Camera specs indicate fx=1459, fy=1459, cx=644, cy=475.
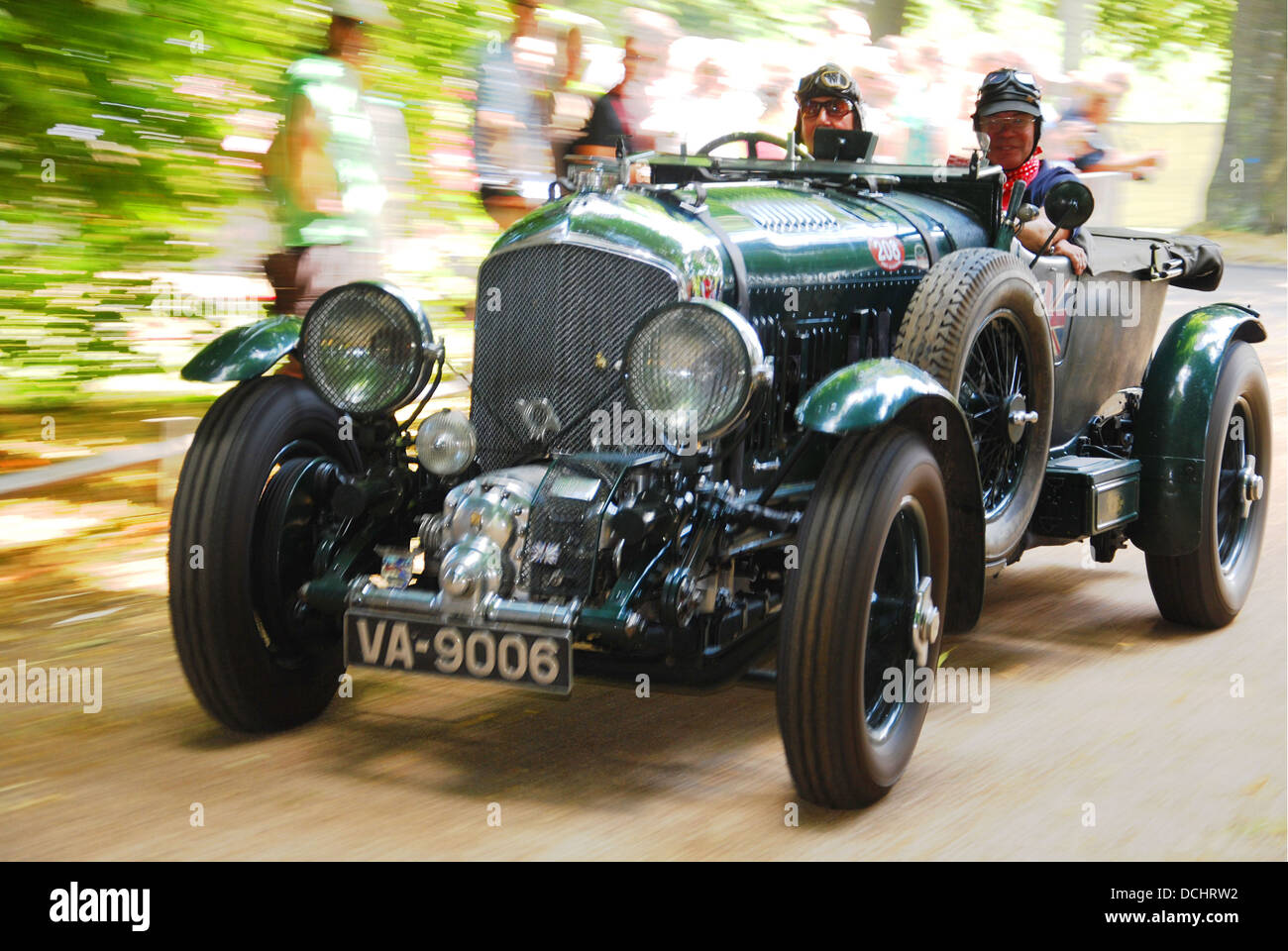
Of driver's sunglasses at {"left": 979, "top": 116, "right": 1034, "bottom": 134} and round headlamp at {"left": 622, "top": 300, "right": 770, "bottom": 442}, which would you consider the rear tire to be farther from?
driver's sunglasses at {"left": 979, "top": 116, "right": 1034, "bottom": 134}

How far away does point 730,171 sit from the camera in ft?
16.5

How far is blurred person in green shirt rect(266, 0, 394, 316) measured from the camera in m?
5.84

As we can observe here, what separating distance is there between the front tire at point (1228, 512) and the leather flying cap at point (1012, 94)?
1.12m

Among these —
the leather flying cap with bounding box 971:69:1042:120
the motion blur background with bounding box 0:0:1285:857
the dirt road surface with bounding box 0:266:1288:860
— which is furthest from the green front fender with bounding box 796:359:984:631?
the leather flying cap with bounding box 971:69:1042:120

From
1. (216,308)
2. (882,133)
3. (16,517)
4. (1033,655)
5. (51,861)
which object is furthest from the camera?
(882,133)

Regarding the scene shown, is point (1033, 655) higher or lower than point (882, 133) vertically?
lower

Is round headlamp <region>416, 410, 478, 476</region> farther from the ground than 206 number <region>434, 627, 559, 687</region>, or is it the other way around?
round headlamp <region>416, 410, 478, 476</region>

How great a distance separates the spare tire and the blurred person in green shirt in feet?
8.76

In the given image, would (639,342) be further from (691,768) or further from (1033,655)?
(1033,655)

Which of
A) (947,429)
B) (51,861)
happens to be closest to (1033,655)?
(947,429)

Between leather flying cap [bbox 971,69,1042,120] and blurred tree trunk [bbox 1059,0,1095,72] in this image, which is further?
blurred tree trunk [bbox 1059,0,1095,72]

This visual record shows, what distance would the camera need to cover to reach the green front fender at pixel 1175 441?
4.86m

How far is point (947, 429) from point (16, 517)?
4.04m

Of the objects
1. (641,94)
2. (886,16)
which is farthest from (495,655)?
(886,16)
